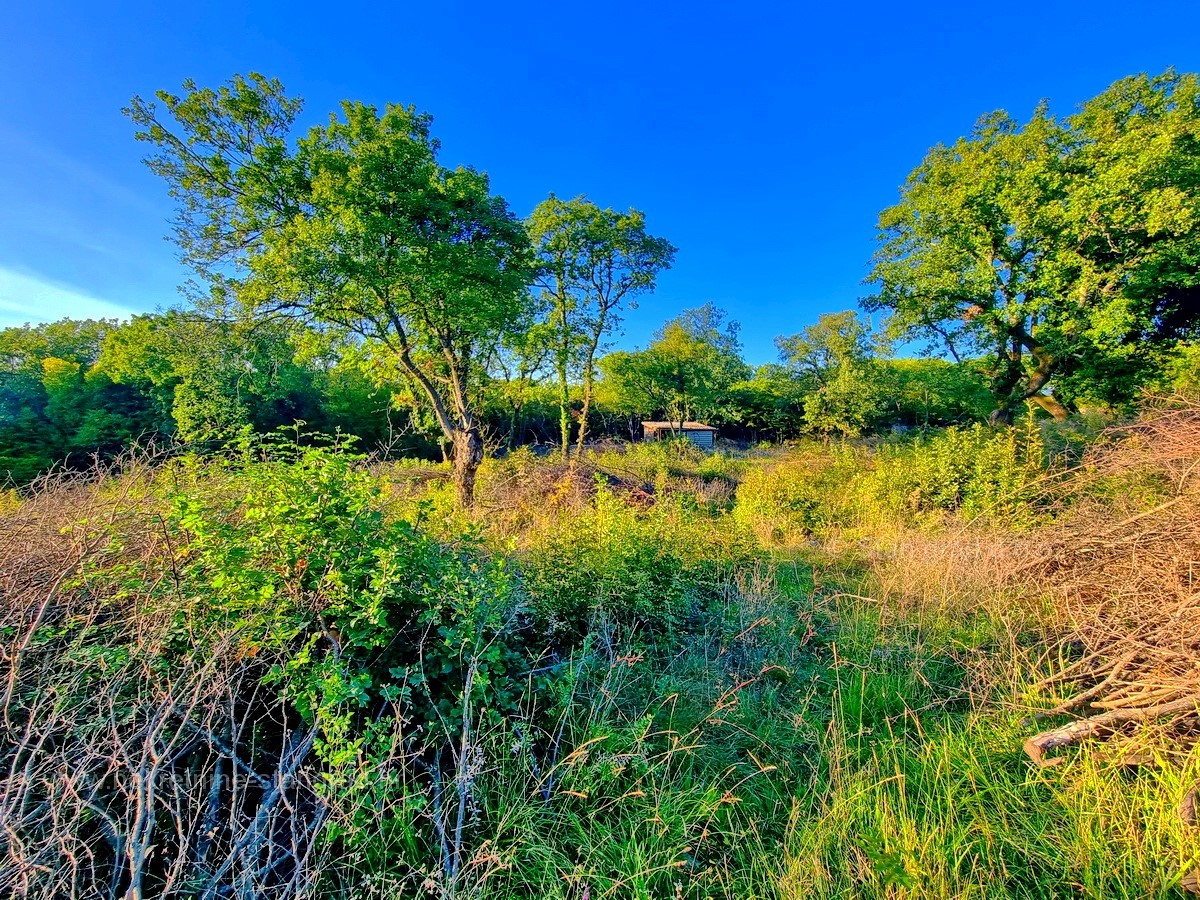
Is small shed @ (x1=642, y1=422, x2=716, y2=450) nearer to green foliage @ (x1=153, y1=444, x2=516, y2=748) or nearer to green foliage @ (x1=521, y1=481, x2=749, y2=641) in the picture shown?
green foliage @ (x1=521, y1=481, x2=749, y2=641)

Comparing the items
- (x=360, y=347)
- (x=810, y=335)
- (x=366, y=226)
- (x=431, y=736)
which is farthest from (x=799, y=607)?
(x=810, y=335)

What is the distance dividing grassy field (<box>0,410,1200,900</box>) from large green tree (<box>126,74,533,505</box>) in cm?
440

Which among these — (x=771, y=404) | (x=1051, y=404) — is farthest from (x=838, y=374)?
(x=1051, y=404)

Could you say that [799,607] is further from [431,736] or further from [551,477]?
[551,477]

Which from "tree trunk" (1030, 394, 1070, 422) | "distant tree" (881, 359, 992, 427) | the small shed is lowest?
the small shed

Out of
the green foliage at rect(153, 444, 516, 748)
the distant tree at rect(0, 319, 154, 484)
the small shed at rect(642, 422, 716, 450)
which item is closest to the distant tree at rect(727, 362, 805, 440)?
the small shed at rect(642, 422, 716, 450)

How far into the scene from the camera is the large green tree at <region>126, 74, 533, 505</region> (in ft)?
20.6

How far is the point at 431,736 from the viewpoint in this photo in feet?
6.68

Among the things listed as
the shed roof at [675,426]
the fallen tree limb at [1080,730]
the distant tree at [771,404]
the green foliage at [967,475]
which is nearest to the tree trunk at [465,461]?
the green foliage at [967,475]

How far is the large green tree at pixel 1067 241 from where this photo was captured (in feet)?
31.5

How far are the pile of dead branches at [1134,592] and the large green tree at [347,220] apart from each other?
7.01 m

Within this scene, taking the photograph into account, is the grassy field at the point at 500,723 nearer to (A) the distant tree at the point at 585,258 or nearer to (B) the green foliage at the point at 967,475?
(B) the green foliage at the point at 967,475

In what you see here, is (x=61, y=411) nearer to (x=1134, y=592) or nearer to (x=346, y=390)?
(x=346, y=390)

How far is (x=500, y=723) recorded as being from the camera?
2002 mm
